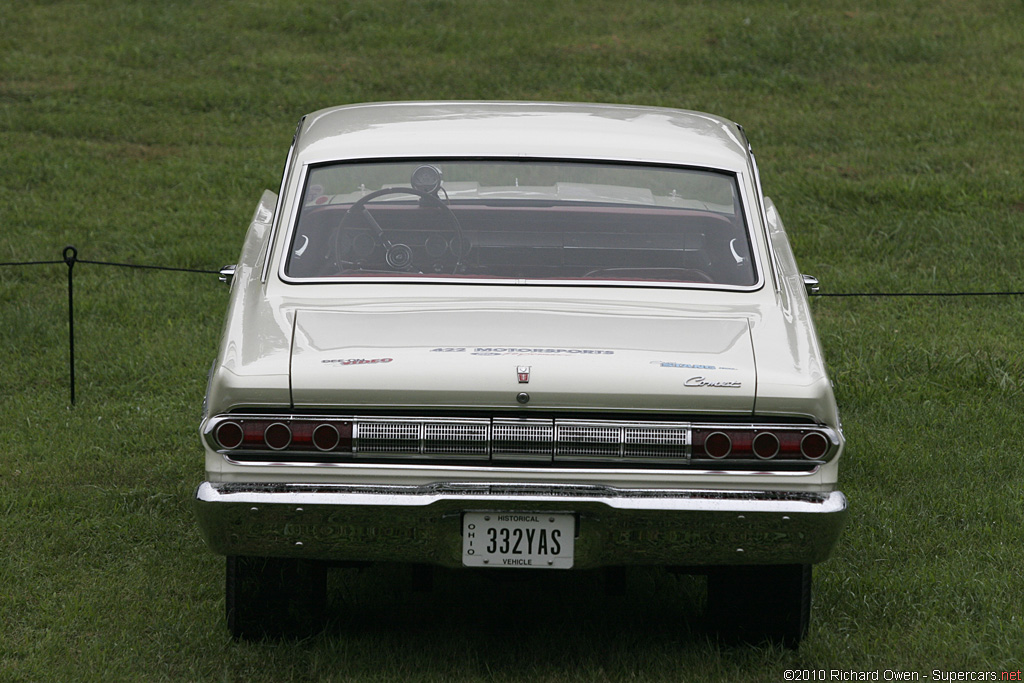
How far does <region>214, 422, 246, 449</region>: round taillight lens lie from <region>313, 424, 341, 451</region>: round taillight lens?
8.0 inches

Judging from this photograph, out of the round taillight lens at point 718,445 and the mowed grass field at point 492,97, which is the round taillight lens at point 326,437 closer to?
the mowed grass field at point 492,97

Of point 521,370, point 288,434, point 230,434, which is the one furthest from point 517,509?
point 230,434

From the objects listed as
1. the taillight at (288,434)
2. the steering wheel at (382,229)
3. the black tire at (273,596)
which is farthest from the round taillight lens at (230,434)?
the steering wheel at (382,229)

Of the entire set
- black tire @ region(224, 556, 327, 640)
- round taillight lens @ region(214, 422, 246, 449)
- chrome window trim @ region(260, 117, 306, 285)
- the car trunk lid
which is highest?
chrome window trim @ region(260, 117, 306, 285)

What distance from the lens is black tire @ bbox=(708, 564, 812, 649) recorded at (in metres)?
3.74

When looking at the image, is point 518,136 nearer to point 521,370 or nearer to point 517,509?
point 521,370

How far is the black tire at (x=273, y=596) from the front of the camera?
3.75 m

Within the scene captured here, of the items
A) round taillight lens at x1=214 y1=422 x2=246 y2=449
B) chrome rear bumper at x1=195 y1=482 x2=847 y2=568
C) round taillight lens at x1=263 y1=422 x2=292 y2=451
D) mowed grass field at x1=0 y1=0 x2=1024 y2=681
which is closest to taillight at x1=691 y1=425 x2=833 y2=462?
chrome rear bumper at x1=195 y1=482 x2=847 y2=568

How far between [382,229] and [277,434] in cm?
128

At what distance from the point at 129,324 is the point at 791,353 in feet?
17.7

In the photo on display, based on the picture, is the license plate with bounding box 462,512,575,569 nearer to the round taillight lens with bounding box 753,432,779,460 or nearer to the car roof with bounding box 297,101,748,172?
the round taillight lens with bounding box 753,432,779,460

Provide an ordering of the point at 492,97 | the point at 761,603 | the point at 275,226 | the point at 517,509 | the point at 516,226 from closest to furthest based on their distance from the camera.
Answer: the point at 517,509 < the point at 761,603 < the point at 275,226 < the point at 516,226 < the point at 492,97

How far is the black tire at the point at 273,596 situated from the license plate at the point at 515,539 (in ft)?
2.10

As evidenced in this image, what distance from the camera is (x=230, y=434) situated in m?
3.38
